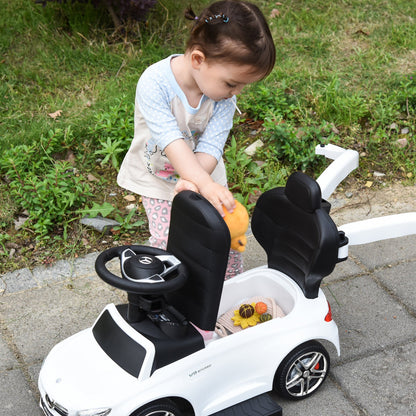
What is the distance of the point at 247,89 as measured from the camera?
424cm

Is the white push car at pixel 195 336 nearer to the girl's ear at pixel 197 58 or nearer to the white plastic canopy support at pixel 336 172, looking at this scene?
the white plastic canopy support at pixel 336 172

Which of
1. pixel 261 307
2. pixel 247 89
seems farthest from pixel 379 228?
pixel 247 89

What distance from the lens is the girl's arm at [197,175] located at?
2.11 m

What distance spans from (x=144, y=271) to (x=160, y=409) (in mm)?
453

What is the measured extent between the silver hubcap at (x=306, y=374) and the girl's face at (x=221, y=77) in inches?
38.0

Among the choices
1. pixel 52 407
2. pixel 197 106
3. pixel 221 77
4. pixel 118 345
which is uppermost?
pixel 221 77

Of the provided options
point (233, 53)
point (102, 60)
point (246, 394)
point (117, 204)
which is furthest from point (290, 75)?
point (246, 394)

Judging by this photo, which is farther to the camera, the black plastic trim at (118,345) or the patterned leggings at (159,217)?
the patterned leggings at (159,217)

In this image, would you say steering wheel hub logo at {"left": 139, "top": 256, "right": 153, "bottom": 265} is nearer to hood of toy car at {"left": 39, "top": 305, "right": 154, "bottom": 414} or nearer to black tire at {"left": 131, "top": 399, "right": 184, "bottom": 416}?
hood of toy car at {"left": 39, "top": 305, "right": 154, "bottom": 414}

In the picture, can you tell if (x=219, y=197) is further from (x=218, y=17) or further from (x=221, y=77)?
(x=218, y=17)

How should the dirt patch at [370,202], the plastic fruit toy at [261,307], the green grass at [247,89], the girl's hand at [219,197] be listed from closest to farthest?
the girl's hand at [219,197] → the plastic fruit toy at [261,307] → the dirt patch at [370,202] → the green grass at [247,89]

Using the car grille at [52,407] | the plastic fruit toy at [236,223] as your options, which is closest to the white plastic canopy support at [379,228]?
the plastic fruit toy at [236,223]

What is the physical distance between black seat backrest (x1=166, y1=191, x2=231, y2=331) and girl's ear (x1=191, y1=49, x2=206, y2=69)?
1.54 feet

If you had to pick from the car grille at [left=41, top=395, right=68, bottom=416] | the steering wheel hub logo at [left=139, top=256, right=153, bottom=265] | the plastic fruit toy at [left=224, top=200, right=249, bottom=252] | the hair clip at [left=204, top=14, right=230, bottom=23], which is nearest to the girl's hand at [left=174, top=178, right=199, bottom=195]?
the plastic fruit toy at [left=224, top=200, right=249, bottom=252]
